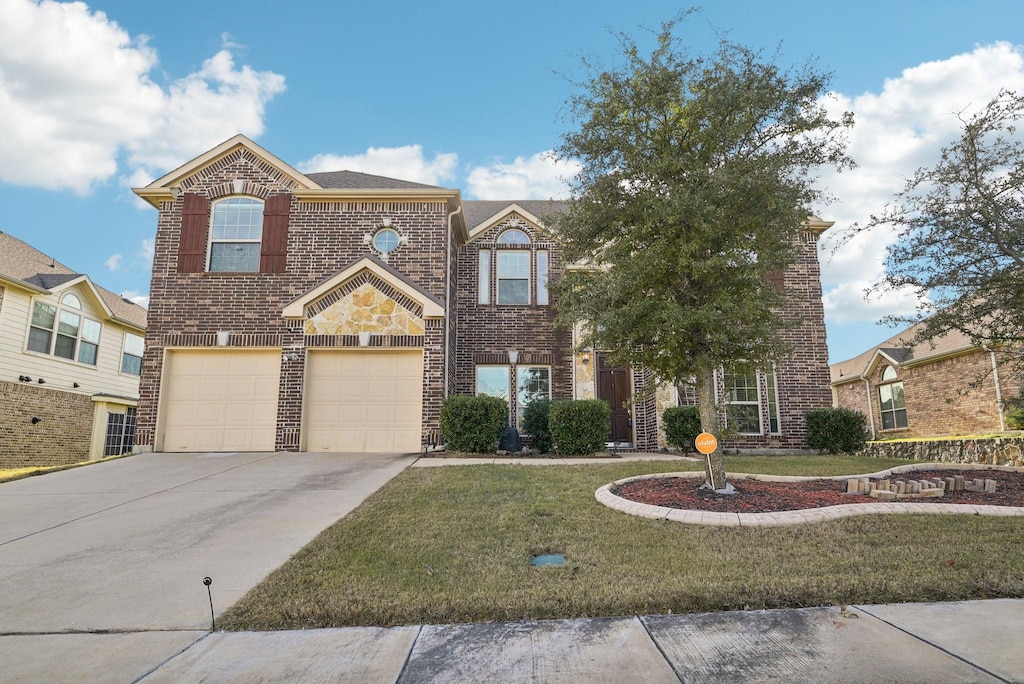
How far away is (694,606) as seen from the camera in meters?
3.78

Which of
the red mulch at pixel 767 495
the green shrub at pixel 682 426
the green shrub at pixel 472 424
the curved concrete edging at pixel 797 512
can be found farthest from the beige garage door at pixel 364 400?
the curved concrete edging at pixel 797 512

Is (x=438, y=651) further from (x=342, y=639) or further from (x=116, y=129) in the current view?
(x=116, y=129)

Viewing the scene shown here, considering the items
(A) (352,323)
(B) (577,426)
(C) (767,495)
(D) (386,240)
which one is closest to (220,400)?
(A) (352,323)

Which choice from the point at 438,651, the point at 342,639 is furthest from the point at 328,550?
the point at 438,651

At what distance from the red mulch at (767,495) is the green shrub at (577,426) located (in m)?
3.60

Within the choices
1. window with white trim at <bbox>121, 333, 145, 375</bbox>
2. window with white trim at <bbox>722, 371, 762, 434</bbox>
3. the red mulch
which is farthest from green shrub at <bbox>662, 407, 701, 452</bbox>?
window with white trim at <bbox>121, 333, 145, 375</bbox>

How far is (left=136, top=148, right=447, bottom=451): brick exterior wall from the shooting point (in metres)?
12.2

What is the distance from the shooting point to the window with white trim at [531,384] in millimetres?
14047

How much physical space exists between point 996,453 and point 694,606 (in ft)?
42.4

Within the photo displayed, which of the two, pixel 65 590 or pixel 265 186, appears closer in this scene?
pixel 65 590

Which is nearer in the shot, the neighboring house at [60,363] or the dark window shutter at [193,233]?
the dark window shutter at [193,233]

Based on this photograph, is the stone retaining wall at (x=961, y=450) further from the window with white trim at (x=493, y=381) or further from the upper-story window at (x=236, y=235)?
the upper-story window at (x=236, y=235)

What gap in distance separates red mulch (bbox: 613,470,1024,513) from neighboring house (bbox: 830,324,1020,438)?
25.3 ft

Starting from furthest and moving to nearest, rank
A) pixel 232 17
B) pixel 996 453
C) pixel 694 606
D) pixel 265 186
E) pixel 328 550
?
pixel 265 186
pixel 996 453
pixel 232 17
pixel 328 550
pixel 694 606
